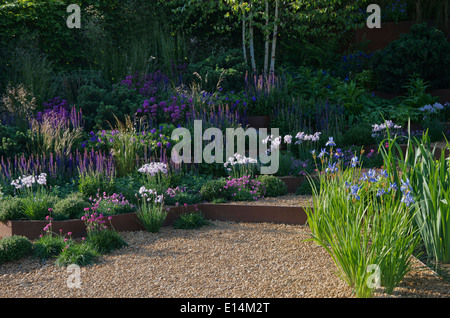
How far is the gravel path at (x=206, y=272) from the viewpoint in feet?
10.7

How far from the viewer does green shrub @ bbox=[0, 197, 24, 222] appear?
4598mm

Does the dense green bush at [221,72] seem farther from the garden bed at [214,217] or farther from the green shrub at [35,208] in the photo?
the green shrub at [35,208]

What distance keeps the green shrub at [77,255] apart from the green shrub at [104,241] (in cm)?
9

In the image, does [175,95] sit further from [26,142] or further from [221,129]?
[26,142]

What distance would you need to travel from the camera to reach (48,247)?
406 cm

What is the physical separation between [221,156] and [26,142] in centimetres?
236

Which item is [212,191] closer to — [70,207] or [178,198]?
[178,198]

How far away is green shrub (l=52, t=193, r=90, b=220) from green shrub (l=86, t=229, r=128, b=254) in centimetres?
48

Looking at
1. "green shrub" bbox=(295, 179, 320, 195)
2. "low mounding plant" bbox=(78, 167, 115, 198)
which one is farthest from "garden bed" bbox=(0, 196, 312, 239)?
"low mounding plant" bbox=(78, 167, 115, 198)

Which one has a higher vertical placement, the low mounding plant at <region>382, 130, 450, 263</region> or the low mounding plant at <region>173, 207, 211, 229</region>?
the low mounding plant at <region>382, 130, 450, 263</region>

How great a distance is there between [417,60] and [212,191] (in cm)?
546

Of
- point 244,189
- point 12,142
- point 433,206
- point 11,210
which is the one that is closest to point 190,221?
point 244,189

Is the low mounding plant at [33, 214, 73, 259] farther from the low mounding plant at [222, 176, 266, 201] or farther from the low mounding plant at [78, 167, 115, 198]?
the low mounding plant at [222, 176, 266, 201]

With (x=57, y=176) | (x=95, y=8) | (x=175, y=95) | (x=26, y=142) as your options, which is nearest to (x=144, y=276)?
(x=57, y=176)
